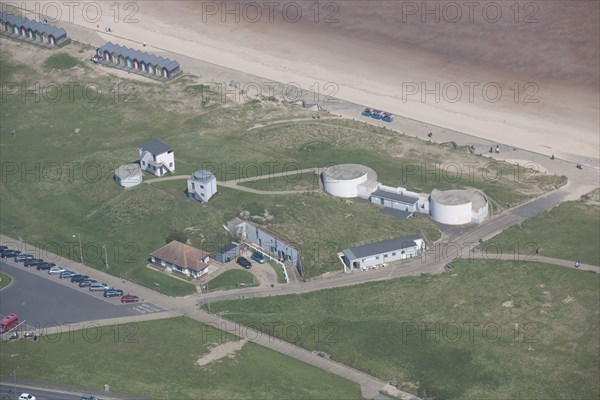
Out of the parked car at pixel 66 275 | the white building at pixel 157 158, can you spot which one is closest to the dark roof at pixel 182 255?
the parked car at pixel 66 275

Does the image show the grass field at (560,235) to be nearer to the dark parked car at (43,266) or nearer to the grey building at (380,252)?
the grey building at (380,252)

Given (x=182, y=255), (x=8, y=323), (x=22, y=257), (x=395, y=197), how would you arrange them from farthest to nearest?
(x=395, y=197)
(x=22, y=257)
(x=182, y=255)
(x=8, y=323)

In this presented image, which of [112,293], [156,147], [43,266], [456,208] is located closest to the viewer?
[112,293]

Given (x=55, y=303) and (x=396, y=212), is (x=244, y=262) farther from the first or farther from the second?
(x=55, y=303)

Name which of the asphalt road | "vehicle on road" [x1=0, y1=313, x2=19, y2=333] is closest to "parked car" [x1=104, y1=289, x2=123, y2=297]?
"vehicle on road" [x1=0, y1=313, x2=19, y2=333]

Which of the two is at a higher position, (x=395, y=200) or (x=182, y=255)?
(x=395, y=200)

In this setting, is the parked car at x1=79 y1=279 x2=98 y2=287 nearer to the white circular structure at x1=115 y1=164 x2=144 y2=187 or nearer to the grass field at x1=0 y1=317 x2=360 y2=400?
the grass field at x1=0 y1=317 x2=360 y2=400

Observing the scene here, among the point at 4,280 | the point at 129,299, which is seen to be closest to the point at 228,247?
the point at 129,299
